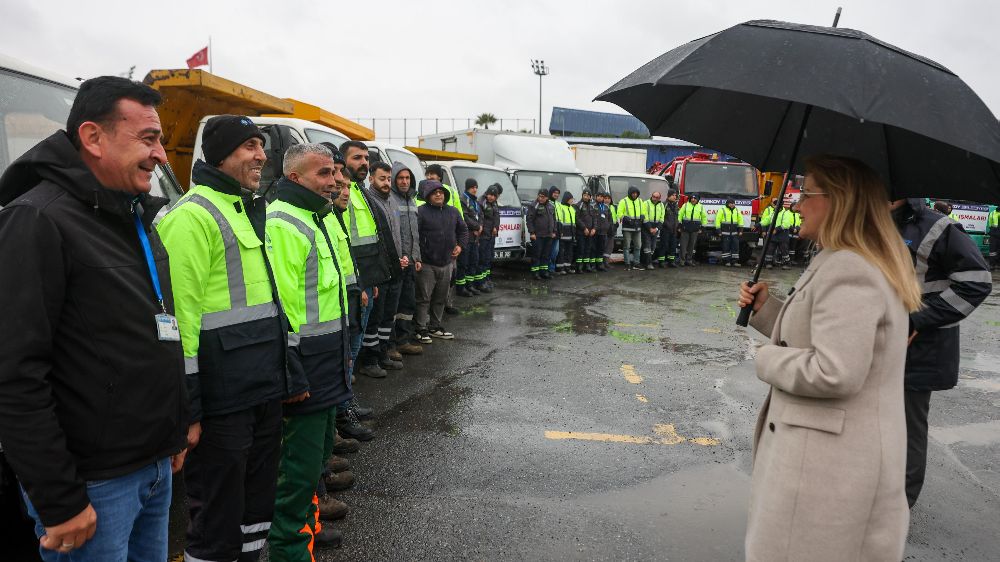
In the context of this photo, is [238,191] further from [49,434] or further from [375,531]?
[375,531]

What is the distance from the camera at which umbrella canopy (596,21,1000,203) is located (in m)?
1.86

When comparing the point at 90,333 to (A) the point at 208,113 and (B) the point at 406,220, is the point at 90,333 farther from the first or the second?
(A) the point at 208,113

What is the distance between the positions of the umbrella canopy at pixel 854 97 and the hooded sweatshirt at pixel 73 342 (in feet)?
5.68

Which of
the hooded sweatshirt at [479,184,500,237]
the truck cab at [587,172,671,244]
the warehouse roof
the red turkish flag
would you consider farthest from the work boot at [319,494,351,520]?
the warehouse roof

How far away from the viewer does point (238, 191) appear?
8.32ft

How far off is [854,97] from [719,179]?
53.3 feet

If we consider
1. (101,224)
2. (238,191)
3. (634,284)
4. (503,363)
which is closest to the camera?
(101,224)

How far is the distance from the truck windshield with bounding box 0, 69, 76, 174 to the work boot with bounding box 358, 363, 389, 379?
129 inches

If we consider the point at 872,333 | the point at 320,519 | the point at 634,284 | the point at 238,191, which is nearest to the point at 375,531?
the point at 320,519

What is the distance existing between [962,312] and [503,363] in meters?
4.26

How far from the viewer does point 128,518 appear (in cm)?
181

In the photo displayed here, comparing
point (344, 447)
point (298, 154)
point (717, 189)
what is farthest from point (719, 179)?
point (298, 154)

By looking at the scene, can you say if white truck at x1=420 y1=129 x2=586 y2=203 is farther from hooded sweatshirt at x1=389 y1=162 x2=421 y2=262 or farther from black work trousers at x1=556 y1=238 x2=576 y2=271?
hooded sweatshirt at x1=389 y1=162 x2=421 y2=262

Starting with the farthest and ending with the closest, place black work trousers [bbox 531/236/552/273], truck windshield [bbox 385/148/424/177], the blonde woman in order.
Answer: black work trousers [bbox 531/236/552/273] < truck windshield [bbox 385/148/424/177] < the blonde woman
